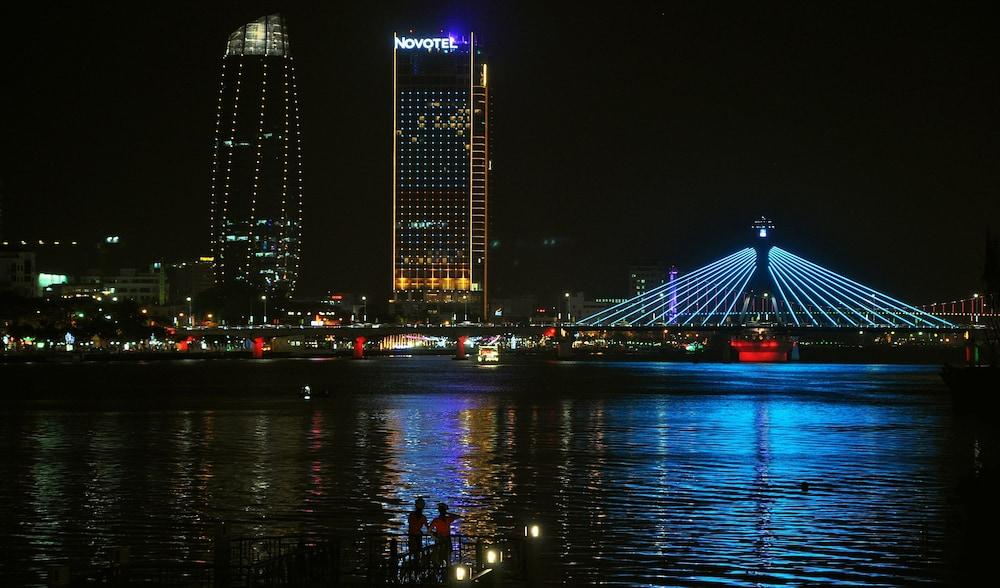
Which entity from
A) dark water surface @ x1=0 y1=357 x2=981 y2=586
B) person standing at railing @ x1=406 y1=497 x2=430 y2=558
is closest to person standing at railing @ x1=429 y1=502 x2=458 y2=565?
person standing at railing @ x1=406 y1=497 x2=430 y2=558

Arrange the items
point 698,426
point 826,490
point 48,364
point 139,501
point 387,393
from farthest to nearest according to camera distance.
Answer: point 48,364, point 387,393, point 698,426, point 826,490, point 139,501

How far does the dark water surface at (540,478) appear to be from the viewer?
23750mm

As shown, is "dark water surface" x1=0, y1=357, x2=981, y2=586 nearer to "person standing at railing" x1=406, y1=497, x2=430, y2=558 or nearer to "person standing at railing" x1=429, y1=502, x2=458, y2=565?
"person standing at railing" x1=429, y1=502, x2=458, y2=565

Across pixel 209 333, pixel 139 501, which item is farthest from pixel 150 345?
pixel 139 501

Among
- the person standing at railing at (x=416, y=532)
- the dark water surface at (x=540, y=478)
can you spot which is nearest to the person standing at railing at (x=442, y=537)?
the person standing at railing at (x=416, y=532)

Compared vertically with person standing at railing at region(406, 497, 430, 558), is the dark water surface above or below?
below

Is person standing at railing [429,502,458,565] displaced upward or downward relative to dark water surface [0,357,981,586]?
upward

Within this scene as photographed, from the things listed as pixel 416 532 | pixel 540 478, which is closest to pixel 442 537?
pixel 416 532

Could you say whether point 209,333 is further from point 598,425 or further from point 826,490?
point 826,490

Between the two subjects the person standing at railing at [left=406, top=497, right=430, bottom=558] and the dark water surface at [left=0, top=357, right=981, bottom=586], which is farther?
the dark water surface at [left=0, top=357, right=981, bottom=586]

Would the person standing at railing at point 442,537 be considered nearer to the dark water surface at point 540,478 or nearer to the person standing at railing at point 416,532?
the person standing at railing at point 416,532

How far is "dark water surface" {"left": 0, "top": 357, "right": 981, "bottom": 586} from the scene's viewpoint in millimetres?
23750

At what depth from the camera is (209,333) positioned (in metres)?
169

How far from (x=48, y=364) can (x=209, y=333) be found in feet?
102
